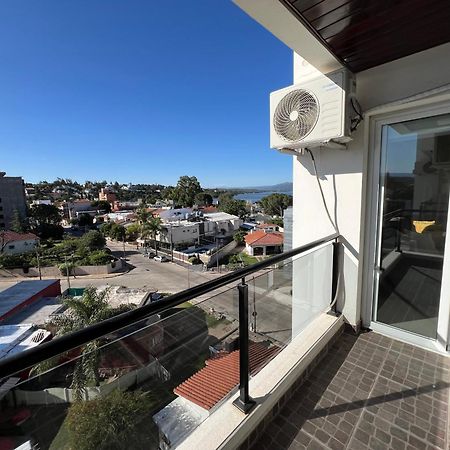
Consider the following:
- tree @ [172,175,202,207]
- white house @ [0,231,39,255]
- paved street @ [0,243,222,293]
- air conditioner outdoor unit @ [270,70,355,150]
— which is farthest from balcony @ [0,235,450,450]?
tree @ [172,175,202,207]

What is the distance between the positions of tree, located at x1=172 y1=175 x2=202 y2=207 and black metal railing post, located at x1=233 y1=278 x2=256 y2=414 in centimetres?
5616

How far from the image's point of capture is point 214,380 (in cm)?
138

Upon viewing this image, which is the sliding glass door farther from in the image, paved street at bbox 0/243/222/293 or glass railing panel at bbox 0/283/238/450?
paved street at bbox 0/243/222/293

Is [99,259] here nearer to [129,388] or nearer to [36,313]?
[36,313]

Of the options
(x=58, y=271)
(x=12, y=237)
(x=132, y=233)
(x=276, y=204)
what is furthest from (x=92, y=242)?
(x=276, y=204)

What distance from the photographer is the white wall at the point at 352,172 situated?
1716 mm

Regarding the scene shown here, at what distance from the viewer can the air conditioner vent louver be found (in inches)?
73.9

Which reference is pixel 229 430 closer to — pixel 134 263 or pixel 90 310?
pixel 90 310

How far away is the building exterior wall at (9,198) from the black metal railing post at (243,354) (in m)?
49.6

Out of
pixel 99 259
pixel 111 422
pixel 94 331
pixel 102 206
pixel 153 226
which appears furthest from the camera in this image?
pixel 102 206

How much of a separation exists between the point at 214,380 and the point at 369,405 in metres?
0.99

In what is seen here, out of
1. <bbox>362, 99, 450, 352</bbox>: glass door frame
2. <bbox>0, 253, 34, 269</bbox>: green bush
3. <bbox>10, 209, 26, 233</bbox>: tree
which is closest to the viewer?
<bbox>362, 99, 450, 352</bbox>: glass door frame

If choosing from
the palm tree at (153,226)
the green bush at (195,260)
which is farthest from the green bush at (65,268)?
the green bush at (195,260)

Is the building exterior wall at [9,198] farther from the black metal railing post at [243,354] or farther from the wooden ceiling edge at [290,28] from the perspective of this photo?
the wooden ceiling edge at [290,28]
